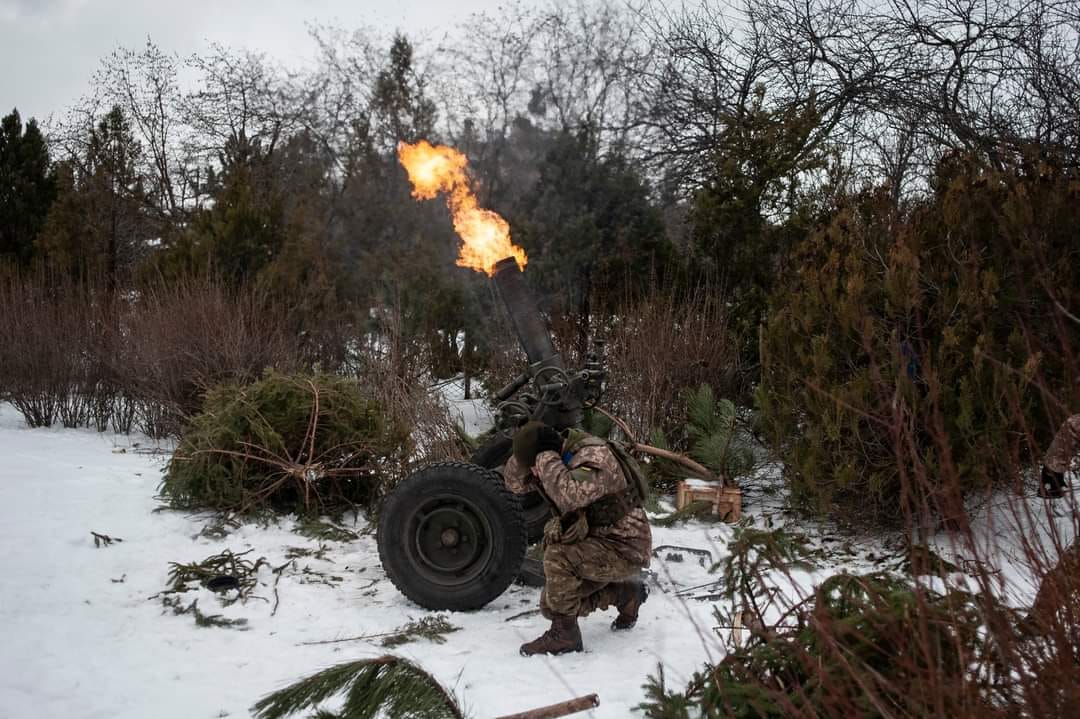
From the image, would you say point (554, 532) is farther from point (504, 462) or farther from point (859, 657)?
point (859, 657)

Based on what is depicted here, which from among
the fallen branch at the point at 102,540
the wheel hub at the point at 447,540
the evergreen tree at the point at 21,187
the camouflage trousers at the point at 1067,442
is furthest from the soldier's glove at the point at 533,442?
the evergreen tree at the point at 21,187

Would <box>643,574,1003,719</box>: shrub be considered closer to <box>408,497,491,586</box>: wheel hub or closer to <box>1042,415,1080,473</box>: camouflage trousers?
<box>1042,415,1080,473</box>: camouflage trousers

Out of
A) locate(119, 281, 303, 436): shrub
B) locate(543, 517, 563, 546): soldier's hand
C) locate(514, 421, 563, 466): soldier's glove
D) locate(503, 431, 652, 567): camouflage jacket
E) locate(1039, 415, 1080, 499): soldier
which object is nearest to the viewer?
locate(1039, 415, 1080, 499): soldier

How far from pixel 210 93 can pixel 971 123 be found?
21070mm

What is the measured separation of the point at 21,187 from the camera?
17078mm

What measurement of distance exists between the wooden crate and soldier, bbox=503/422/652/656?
9.00 ft

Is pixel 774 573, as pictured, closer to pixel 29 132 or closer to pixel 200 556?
pixel 200 556

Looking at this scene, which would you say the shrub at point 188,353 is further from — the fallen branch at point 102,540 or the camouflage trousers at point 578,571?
the camouflage trousers at point 578,571

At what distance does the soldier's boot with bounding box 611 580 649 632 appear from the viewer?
4.74 meters

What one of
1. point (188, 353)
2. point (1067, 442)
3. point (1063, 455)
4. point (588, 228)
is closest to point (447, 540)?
point (1063, 455)

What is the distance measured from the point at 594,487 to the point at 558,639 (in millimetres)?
840

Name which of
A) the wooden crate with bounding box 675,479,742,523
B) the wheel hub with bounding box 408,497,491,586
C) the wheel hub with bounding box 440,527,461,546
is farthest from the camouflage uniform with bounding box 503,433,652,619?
the wooden crate with bounding box 675,479,742,523

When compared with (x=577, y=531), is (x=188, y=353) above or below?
above

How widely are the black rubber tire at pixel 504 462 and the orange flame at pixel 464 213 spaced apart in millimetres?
1213
